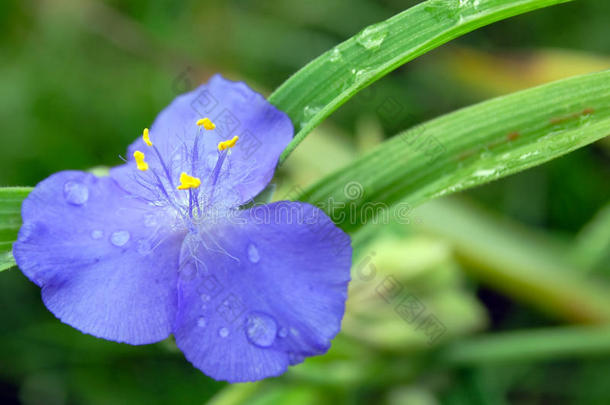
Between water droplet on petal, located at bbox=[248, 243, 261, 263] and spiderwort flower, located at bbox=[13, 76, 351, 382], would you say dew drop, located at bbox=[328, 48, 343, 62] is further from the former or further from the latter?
water droplet on petal, located at bbox=[248, 243, 261, 263]

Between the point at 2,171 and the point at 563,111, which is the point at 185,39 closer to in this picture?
the point at 2,171

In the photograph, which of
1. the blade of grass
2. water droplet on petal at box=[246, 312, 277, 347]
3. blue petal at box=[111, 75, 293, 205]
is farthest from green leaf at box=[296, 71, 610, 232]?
the blade of grass

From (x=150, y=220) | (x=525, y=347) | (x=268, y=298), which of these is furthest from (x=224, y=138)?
(x=525, y=347)

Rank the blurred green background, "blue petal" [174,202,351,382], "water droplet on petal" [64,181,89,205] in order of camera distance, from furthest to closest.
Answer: the blurred green background
"water droplet on petal" [64,181,89,205]
"blue petal" [174,202,351,382]

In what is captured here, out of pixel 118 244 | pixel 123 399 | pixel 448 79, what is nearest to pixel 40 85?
pixel 123 399

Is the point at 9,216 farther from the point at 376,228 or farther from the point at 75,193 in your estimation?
the point at 376,228

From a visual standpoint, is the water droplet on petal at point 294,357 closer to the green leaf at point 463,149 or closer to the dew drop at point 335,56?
the green leaf at point 463,149

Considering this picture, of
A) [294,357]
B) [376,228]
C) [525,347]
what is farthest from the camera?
[525,347]

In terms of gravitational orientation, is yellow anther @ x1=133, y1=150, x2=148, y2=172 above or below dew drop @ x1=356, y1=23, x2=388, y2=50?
below
